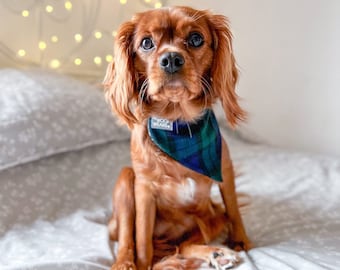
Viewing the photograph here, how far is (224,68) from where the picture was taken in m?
1.41

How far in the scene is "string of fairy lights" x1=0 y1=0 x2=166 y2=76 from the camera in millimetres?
2205

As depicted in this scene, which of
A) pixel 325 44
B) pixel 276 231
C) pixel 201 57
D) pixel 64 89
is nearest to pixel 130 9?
pixel 64 89

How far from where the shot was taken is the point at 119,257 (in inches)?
55.5

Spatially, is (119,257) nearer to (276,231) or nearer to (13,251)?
(13,251)

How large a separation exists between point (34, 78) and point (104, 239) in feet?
2.34

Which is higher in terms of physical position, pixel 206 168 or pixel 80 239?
pixel 206 168

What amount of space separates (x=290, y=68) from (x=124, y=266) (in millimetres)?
1460

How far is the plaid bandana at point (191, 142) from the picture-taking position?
1.43 m

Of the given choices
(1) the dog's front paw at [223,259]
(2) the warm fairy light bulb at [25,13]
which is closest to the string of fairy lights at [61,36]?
(2) the warm fairy light bulb at [25,13]

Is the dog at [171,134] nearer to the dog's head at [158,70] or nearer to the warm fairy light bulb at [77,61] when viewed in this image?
the dog's head at [158,70]

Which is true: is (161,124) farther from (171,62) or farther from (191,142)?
(171,62)

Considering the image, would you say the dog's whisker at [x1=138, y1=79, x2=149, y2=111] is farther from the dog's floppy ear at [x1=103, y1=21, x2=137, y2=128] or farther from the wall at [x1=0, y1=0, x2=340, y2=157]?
the wall at [x1=0, y1=0, x2=340, y2=157]

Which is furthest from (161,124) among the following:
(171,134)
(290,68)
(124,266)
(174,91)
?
(290,68)

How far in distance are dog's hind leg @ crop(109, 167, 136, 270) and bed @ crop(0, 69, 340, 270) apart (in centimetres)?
4
